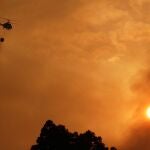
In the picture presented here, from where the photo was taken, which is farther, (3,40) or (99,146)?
(99,146)

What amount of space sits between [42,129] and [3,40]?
19.0 metres

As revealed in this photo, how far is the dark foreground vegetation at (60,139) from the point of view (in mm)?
134625

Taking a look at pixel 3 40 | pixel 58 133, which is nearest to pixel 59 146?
pixel 58 133

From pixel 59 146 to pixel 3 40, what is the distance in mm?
22658

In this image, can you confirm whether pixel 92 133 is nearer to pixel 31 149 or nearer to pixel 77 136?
pixel 77 136

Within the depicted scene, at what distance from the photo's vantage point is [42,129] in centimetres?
13538

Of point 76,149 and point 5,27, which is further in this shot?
point 5,27

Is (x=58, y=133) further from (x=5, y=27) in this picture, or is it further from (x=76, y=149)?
(x=5, y=27)

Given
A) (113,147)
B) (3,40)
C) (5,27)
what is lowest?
(113,147)

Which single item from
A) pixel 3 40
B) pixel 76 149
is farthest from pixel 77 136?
pixel 3 40

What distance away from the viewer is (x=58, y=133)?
135125 millimetres

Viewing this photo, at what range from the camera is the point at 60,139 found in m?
135

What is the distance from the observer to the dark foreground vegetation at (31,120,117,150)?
13462cm

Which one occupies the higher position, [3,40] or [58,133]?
[3,40]
